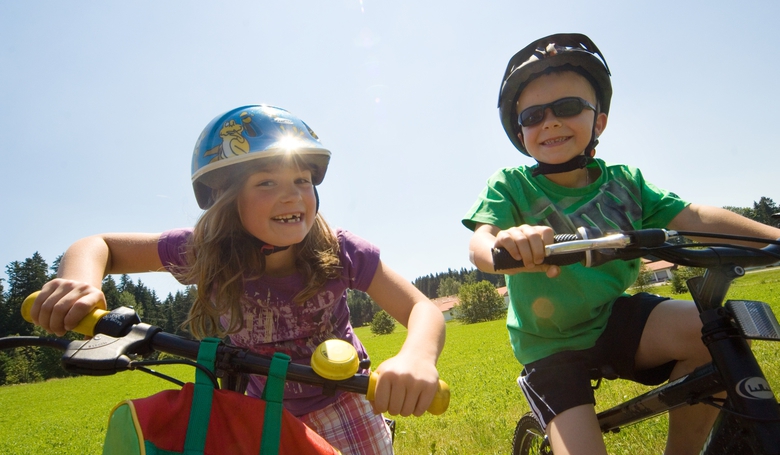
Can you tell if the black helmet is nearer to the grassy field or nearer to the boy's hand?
the boy's hand

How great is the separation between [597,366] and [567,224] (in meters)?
0.83

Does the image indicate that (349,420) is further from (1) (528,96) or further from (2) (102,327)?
(1) (528,96)

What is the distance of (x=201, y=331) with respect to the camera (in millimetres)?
2617

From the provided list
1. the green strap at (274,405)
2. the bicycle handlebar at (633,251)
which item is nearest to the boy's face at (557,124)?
the bicycle handlebar at (633,251)

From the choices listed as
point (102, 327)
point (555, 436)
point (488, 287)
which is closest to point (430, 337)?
point (555, 436)

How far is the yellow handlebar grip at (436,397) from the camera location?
139cm

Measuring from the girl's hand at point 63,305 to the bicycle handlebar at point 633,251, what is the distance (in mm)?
1467

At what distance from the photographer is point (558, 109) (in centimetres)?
264

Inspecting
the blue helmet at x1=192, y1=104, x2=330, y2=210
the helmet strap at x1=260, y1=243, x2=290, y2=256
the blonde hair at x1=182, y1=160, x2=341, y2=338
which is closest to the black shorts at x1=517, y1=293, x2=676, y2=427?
the blonde hair at x1=182, y1=160, x2=341, y2=338

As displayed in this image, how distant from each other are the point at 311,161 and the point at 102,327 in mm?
1656

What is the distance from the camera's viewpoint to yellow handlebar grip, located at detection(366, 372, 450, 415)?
1.39 m

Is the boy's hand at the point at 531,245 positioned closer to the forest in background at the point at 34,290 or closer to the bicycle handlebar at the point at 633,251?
the bicycle handlebar at the point at 633,251

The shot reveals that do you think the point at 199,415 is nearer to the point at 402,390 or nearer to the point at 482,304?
the point at 402,390

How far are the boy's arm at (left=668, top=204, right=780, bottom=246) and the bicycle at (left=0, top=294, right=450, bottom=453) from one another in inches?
75.4
